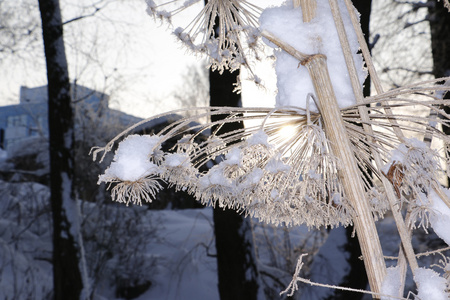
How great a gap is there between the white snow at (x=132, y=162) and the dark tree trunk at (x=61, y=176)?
4.33 m

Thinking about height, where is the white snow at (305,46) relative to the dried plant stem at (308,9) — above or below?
below

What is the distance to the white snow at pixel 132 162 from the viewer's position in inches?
42.9

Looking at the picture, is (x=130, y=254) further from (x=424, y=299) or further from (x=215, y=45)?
(x=424, y=299)

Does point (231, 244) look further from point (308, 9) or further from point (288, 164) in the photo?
point (308, 9)

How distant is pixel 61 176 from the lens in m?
5.11

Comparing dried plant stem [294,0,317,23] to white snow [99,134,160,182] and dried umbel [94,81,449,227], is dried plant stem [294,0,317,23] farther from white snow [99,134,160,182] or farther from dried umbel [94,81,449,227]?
white snow [99,134,160,182]

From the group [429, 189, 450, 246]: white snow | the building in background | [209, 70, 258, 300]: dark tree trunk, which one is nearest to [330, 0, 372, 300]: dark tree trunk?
[209, 70, 258, 300]: dark tree trunk

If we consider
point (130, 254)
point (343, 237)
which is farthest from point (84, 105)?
point (343, 237)

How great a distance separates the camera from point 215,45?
1.81 m

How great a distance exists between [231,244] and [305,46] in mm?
3587

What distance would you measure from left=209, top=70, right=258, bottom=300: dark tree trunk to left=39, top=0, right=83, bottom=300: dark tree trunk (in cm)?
192

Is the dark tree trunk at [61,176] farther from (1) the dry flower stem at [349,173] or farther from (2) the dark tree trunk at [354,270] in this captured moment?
(1) the dry flower stem at [349,173]

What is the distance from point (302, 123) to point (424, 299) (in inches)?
22.6

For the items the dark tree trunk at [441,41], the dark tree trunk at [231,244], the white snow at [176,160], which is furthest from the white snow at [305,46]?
the dark tree trunk at [441,41]
